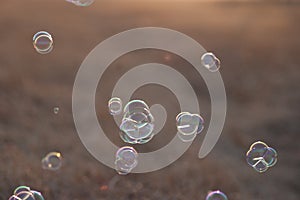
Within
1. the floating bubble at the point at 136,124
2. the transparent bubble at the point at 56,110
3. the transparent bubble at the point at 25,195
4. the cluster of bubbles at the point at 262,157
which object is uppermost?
the transparent bubble at the point at 56,110

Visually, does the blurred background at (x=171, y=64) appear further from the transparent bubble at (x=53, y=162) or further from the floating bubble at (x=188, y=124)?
the floating bubble at (x=188, y=124)

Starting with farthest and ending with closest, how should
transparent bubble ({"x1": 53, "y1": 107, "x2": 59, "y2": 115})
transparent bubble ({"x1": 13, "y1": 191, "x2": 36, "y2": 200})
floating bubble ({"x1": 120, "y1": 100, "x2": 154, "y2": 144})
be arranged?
transparent bubble ({"x1": 53, "y1": 107, "x2": 59, "y2": 115}) < floating bubble ({"x1": 120, "y1": 100, "x2": 154, "y2": 144}) < transparent bubble ({"x1": 13, "y1": 191, "x2": 36, "y2": 200})

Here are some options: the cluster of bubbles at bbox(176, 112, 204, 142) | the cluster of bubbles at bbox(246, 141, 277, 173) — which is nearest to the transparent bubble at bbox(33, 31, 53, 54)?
the cluster of bubbles at bbox(176, 112, 204, 142)

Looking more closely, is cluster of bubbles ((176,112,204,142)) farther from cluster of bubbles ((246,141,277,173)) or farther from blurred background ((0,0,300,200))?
blurred background ((0,0,300,200))

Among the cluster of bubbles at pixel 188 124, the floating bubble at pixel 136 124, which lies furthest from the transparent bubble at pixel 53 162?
the cluster of bubbles at pixel 188 124

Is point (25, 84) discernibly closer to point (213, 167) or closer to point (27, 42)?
point (27, 42)

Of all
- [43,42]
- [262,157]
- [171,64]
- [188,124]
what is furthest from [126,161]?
[171,64]

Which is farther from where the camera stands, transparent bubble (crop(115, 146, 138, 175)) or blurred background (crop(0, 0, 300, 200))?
blurred background (crop(0, 0, 300, 200))

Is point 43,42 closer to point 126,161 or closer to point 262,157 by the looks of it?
point 126,161
